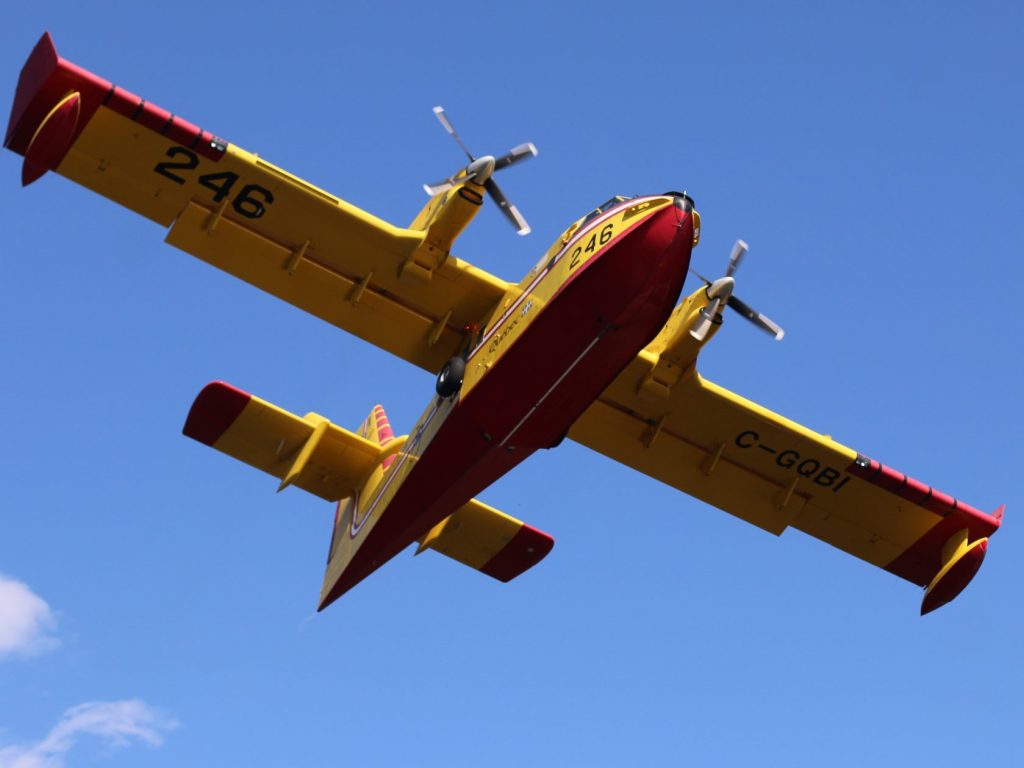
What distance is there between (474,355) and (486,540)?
209 inches

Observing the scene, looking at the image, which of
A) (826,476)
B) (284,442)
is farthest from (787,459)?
(284,442)

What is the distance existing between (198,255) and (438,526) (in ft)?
21.9

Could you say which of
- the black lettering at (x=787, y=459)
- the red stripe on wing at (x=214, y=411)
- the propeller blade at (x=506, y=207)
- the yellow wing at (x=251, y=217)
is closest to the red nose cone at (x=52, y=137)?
the yellow wing at (x=251, y=217)

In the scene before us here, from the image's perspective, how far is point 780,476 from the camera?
23.6 metres

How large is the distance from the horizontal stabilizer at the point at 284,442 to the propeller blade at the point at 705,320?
550 centimetres

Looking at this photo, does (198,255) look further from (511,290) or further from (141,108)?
(511,290)

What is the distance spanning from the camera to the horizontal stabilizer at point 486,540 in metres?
24.5

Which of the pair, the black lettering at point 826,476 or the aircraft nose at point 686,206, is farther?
the black lettering at point 826,476

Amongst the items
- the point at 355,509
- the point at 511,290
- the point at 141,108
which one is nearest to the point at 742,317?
the point at 511,290

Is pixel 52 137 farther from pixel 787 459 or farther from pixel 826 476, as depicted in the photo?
pixel 826 476

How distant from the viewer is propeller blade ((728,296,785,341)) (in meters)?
21.9

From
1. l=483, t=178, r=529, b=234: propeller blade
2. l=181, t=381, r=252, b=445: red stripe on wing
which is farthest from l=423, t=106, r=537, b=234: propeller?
l=181, t=381, r=252, b=445: red stripe on wing

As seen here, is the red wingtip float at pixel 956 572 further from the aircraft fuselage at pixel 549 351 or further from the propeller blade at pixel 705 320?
the aircraft fuselage at pixel 549 351

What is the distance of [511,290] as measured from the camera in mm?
20797
